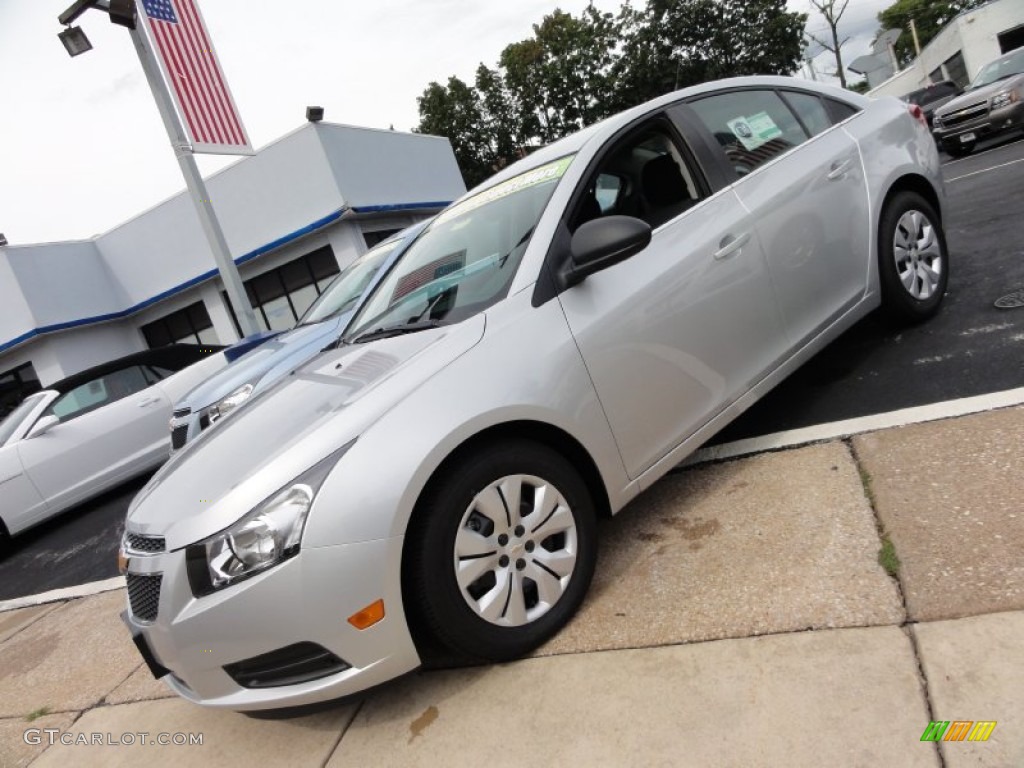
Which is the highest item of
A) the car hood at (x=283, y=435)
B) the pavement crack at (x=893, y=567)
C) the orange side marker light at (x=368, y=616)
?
the car hood at (x=283, y=435)

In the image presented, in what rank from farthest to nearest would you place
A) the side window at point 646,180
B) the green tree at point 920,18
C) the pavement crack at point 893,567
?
the green tree at point 920,18
the side window at point 646,180
the pavement crack at point 893,567

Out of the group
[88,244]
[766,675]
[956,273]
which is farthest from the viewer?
[88,244]

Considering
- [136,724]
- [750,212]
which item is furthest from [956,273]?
[136,724]

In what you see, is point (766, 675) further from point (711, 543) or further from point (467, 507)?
point (467, 507)

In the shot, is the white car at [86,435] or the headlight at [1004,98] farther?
the headlight at [1004,98]

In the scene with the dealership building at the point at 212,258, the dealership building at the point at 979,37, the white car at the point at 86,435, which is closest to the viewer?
the white car at the point at 86,435

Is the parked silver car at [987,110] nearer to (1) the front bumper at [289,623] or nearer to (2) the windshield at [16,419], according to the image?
(1) the front bumper at [289,623]

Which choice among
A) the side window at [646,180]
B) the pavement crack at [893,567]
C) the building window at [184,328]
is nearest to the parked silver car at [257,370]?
the side window at [646,180]

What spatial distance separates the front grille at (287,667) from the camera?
214 centimetres

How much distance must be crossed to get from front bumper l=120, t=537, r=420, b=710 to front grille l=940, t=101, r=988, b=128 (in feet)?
47.3

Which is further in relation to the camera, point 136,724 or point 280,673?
point 136,724

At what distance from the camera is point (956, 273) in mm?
5129

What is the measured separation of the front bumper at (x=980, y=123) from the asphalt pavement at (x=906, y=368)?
6842 millimetres

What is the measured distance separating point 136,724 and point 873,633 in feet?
9.27
